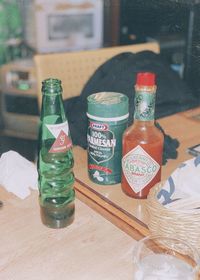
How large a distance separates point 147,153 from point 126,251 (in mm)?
193

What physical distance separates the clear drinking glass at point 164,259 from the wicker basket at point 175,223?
38 mm

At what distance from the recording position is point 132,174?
862mm

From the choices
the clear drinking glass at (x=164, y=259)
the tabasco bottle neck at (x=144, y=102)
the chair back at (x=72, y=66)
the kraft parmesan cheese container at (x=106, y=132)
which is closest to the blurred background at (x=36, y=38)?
the chair back at (x=72, y=66)

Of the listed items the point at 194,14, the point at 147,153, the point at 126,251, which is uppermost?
the point at 194,14

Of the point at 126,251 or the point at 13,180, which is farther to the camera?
the point at 13,180

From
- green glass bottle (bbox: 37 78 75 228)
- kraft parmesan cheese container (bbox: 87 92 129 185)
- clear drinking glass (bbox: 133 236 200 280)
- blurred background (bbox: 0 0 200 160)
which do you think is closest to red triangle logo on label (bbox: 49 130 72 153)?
green glass bottle (bbox: 37 78 75 228)

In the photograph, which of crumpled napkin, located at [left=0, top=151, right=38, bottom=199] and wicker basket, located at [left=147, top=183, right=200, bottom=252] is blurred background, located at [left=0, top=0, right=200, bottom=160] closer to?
crumpled napkin, located at [left=0, top=151, right=38, bottom=199]

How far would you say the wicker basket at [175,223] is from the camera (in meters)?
0.73

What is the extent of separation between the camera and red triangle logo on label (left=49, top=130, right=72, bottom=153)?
2.61 feet

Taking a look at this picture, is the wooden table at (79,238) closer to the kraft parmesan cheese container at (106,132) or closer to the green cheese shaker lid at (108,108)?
the kraft parmesan cheese container at (106,132)

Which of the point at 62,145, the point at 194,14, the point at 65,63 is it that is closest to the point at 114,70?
the point at 65,63

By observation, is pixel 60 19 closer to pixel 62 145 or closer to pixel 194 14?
pixel 194 14

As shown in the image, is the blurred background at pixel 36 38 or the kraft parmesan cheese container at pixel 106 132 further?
the blurred background at pixel 36 38

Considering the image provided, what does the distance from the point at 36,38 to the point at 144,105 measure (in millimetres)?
2052
